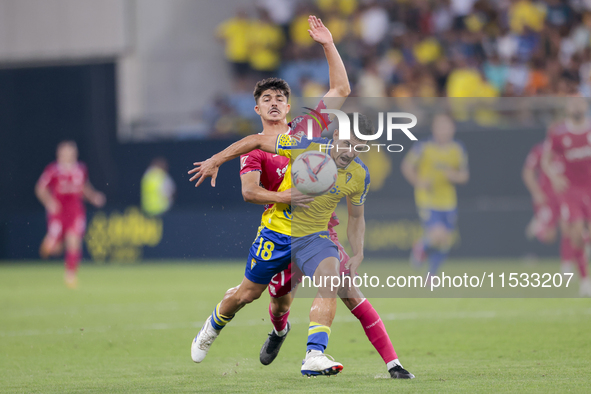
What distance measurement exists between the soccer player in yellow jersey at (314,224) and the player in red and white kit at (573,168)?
6.60 metres

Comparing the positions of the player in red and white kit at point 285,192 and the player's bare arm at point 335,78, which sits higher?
the player's bare arm at point 335,78

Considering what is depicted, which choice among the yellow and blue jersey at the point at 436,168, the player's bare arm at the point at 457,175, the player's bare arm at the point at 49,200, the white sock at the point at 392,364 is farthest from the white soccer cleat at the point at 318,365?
the player's bare arm at the point at 49,200

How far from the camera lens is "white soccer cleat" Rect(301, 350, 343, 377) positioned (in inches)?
205

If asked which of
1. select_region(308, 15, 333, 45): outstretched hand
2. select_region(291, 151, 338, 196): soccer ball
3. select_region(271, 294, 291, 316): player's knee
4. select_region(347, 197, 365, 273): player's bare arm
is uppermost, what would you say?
select_region(308, 15, 333, 45): outstretched hand

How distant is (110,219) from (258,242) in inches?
546

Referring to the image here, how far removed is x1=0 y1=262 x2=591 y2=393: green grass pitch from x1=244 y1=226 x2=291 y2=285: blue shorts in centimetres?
73

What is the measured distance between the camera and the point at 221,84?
2148 centimetres

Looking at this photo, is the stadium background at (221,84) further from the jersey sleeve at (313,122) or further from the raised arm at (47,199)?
the jersey sleeve at (313,122)

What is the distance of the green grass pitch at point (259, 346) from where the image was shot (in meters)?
5.47

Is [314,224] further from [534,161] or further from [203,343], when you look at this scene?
[534,161]

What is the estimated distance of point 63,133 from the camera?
2008 cm

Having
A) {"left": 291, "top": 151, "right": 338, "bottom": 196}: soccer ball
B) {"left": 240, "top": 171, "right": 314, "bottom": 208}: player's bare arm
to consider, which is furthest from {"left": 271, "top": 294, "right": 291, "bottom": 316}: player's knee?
{"left": 291, "top": 151, "right": 338, "bottom": 196}: soccer ball

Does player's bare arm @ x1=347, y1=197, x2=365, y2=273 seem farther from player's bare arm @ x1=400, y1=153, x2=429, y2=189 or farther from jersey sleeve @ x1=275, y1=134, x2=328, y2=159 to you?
player's bare arm @ x1=400, y1=153, x2=429, y2=189

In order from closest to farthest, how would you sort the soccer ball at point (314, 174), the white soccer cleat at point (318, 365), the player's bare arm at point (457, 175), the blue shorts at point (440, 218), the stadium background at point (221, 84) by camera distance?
the white soccer cleat at point (318, 365)
the soccer ball at point (314, 174)
the player's bare arm at point (457, 175)
the blue shorts at point (440, 218)
the stadium background at point (221, 84)
